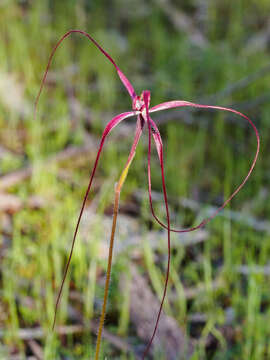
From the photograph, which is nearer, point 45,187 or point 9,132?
point 45,187

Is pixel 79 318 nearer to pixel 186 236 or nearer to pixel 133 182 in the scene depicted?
pixel 186 236

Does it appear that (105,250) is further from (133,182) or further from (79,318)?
(133,182)

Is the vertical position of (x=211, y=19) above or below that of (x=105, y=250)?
above

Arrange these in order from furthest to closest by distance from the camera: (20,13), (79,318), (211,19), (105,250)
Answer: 1. (211,19)
2. (20,13)
3. (105,250)
4. (79,318)

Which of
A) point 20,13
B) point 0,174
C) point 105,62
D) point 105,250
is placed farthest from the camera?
point 20,13

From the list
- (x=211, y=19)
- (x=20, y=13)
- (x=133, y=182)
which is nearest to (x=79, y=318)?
(x=133, y=182)

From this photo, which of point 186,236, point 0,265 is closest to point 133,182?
point 186,236

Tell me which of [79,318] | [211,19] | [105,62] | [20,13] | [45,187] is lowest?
[79,318]
